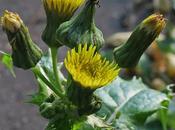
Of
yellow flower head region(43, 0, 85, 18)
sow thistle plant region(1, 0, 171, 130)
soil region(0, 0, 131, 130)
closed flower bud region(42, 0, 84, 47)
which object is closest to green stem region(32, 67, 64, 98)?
sow thistle plant region(1, 0, 171, 130)

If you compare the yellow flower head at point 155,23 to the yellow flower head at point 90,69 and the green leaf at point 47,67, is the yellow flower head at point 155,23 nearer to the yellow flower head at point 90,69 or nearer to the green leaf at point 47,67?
the yellow flower head at point 90,69

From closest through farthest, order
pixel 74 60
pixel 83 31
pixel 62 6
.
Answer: pixel 74 60, pixel 83 31, pixel 62 6

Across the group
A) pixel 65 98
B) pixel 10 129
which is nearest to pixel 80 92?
pixel 65 98

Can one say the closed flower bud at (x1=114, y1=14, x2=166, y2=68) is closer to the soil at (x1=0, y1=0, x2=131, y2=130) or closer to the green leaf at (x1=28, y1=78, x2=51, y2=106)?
the green leaf at (x1=28, y1=78, x2=51, y2=106)

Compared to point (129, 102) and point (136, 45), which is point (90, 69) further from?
point (129, 102)


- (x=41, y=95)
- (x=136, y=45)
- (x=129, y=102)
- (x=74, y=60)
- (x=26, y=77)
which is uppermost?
(x=74, y=60)

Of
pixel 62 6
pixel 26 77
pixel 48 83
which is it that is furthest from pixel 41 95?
pixel 26 77

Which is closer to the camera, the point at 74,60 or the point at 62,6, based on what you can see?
the point at 74,60

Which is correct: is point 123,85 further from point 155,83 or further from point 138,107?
point 155,83

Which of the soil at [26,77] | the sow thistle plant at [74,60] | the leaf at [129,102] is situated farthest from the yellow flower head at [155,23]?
the soil at [26,77]
